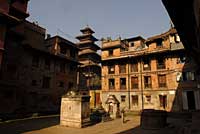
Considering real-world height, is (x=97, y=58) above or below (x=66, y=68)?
above

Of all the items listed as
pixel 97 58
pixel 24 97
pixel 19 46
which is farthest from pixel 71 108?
pixel 97 58

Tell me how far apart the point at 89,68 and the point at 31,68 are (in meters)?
20.0

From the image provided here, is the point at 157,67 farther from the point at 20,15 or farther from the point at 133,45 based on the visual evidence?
the point at 20,15

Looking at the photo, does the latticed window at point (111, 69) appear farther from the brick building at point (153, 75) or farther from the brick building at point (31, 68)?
the brick building at point (31, 68)

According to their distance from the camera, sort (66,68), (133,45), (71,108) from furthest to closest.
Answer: (133,45) → (66,68) → (71,108)

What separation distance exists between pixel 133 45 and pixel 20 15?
21.9m

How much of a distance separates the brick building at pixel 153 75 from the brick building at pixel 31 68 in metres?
7.63

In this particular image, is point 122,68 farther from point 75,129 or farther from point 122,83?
point 75,129

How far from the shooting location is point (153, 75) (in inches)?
1092

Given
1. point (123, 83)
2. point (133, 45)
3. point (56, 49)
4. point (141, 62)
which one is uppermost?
point (133, 45)

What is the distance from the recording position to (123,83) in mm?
30750

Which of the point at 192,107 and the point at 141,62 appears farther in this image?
the point at 141,62

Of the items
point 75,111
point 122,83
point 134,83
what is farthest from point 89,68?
point 75,111

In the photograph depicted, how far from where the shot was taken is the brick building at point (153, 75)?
79.9 feet
